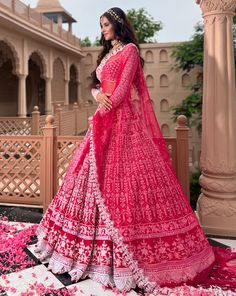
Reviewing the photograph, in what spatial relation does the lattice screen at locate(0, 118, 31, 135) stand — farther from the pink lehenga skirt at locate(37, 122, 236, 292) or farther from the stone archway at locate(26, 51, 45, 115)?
the stone archway at locate(26, 51, 45, 115)

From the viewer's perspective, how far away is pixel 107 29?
1.76 metres

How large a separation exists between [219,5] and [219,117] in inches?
30.9

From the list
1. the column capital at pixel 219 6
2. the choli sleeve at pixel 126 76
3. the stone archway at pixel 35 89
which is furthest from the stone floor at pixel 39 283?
the stone archway at pixel 35 89

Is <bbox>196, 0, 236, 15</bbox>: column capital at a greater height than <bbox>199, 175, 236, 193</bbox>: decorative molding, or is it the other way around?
<bbox>196, 0, 236, 15</bbox>: column capital

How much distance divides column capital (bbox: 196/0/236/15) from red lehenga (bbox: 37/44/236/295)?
0.90 m

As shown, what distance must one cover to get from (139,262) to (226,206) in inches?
41.3

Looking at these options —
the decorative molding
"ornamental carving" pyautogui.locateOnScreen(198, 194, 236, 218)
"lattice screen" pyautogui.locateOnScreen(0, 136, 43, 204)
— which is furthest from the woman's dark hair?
"lattice screen" pyautogui.locateOnScreen(0, 136, 43, 204)

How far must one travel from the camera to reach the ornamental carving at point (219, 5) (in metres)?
2.23

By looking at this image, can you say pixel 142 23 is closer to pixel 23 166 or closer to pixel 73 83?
pixel 73 83

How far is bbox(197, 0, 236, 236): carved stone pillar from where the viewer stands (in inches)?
89.0

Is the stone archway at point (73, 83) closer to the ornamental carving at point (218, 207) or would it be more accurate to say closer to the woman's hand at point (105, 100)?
the ornamental carving at point (218, 207)

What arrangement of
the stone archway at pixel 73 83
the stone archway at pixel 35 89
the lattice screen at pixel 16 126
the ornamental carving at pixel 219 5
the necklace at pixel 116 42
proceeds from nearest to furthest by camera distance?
the necklace at pixel 116 42, the ornamental carving at pixel 219 5, the lattice screen at pixel 16 126, the stone archway at pixel 35 89, the stone archway at pixel 73 83

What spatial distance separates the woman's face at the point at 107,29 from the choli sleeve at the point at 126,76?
129 millimetres

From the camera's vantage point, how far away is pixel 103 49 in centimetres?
192
